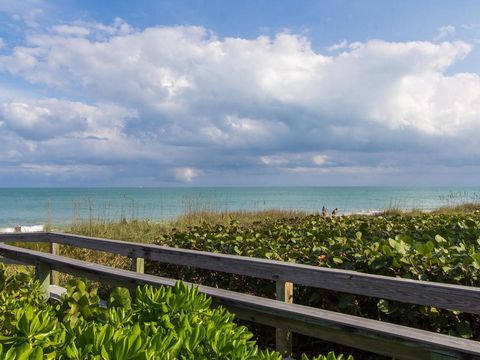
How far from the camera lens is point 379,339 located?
90.7 inches

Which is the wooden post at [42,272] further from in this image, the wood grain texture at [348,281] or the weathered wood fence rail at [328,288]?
the wood grain texture at [348,281]

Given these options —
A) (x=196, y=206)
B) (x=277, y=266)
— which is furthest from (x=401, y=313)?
(x=196, y=206)

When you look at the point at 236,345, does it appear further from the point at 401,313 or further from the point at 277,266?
the point at 401,313

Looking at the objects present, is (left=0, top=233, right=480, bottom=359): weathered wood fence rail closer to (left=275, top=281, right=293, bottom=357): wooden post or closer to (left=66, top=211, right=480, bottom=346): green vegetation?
(left=275, top=281, right=293, bottom=357): wooden post

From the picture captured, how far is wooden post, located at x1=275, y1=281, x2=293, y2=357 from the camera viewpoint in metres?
3.24

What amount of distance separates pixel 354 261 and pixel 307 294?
556 millimetres

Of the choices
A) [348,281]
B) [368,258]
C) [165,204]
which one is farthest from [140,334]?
[165,204]

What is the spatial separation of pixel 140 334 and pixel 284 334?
6.44 feet

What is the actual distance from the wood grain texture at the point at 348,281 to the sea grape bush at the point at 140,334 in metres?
1.28

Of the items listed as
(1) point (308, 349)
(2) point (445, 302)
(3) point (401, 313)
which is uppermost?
(2) point (445, 302)

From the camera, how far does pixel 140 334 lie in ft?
5.06

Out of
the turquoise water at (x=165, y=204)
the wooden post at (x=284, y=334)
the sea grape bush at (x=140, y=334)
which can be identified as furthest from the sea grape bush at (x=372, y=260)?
the turquoise water at (x=165, y=204)

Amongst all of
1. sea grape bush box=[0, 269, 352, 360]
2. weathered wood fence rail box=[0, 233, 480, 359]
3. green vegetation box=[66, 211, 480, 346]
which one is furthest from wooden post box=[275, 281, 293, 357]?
sea grape bush box=[0, 269, 352, 360]

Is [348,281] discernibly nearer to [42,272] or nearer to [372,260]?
[372,260]
